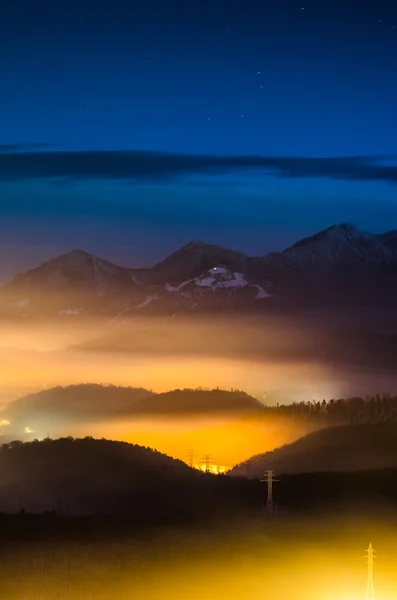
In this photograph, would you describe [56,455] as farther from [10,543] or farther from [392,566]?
[392,566]

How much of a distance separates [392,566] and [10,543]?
4223 centimetres

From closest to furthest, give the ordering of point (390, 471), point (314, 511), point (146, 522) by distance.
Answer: point (146, 522) → point (314, 511) → point (390, 471)

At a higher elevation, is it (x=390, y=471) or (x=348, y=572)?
(x=390, y=471)

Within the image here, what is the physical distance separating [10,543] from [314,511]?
41691 millimetres

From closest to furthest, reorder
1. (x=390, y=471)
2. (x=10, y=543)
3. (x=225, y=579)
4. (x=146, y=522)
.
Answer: (x=225, y=579) → (x=10, y=543) → (x=146, y=522) → (x=390, y=471)

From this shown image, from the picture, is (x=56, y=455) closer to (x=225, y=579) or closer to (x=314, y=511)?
(x=314, y=511)

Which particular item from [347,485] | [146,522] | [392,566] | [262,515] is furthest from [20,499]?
[392,566]

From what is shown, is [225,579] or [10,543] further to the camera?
[10,543]

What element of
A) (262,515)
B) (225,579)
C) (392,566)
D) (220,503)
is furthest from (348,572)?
(220,503)

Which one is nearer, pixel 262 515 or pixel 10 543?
pixel 10 543

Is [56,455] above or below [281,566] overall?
above

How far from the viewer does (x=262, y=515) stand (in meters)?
142

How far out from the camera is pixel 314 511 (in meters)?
148

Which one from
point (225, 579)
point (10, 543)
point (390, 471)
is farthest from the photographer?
point (390, 471)
